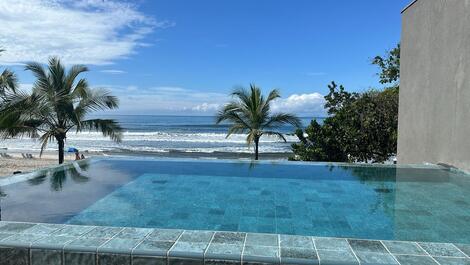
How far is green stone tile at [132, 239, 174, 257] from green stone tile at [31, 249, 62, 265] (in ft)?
1.76

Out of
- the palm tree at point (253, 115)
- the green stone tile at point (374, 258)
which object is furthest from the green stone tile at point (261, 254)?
the palm tree at point (253, 115)

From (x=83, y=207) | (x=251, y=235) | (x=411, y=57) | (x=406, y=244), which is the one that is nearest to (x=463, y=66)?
(x=411, y=57)

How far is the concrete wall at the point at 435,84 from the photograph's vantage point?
5910 mm

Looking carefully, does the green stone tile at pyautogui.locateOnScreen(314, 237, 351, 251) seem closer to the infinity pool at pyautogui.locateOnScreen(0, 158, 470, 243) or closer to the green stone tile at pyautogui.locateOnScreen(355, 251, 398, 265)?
the green stone tile at pyautogui.locateOnScreen(355, 251, 398, 265)

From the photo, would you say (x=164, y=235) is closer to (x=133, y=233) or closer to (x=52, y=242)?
(x=133, y=233)

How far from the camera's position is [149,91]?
1416 inches

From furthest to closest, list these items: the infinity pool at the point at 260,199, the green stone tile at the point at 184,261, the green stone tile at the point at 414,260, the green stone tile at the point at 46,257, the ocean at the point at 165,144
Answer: the ocean at the point at 165,144 < the infinity pool at the point at 260,199 < the green stone tile at the point at 46,257 < the green stone tile at the point at 184,261 < the green stone tile at the point at 414,260

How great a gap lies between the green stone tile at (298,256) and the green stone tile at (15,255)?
174 centimetres

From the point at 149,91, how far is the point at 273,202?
32760 millimetres

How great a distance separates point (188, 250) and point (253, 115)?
415 inches

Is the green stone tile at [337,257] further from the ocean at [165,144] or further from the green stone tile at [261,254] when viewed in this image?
the ocean at [165,144]

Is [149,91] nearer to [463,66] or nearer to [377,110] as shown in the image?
[377,110]

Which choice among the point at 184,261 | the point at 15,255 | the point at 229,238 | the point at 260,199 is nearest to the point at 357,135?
the point at 260,199

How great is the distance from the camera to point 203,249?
247 cm
